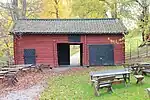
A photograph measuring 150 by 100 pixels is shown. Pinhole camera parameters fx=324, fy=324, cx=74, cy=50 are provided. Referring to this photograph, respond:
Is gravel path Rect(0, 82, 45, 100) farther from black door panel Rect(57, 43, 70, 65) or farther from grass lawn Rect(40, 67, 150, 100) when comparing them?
black door panel Rect(57, 43, 70, 65)

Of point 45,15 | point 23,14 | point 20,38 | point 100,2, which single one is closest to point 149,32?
point 20,38

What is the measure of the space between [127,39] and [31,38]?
8.77 meters

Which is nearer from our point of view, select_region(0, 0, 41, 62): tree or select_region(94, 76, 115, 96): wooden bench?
select_region(94, 76, 115, 96): wooden bench

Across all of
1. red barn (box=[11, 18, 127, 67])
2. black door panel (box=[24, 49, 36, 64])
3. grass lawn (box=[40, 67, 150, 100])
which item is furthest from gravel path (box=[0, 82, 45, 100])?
red barn (box=[11, 18, 127, 67])

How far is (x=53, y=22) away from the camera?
31.3 m

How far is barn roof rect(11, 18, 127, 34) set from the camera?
93.4ft

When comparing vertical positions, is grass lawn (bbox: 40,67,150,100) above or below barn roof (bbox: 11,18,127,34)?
below

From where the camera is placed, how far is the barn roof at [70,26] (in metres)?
28.5

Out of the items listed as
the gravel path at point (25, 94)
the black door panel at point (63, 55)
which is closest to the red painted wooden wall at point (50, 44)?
the black door panel at point (63, 55)

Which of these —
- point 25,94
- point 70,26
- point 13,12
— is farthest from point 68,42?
point 25,94

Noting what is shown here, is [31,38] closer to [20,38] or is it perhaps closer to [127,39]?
[20,38]

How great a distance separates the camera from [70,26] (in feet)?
98.4

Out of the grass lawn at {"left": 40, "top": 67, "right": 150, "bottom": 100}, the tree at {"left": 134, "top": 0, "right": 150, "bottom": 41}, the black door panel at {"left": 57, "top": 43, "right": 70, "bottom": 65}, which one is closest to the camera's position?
the grass lawn at {"left": 40, "top": 67, "right": 150, "bottom": 100}

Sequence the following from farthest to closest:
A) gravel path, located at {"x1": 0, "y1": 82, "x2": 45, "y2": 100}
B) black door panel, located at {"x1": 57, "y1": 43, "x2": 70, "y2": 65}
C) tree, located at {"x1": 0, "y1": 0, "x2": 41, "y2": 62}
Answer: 1. tree, located at {"x1": 0, "y1": 0, "x2": 41, "y2": 62}
2. black door panel, located at {"x1": 57, "y1": 43, "x2": 70, "y2": 65}
3. gravel path, located at {"x1": 0, "y1": 82, "x2": 45, "y2": 100}
